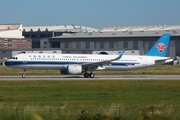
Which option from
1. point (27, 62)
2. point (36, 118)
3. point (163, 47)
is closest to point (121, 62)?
point (163, 47)

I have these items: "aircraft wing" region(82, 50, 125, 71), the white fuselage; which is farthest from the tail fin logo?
"aircraft wing" region(82, 50, 125, 71)

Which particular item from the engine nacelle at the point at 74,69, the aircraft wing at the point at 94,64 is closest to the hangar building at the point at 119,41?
the aircraft wing at the point at 94,64

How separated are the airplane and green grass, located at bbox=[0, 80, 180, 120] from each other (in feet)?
36.4

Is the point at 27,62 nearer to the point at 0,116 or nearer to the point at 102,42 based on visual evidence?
A: the point at 0,116

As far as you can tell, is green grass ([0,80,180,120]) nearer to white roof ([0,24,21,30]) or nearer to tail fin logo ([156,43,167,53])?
tail fin logo ([156,43,167,53])

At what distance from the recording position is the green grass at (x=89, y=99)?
76.8ft

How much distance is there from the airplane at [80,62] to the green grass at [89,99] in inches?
437

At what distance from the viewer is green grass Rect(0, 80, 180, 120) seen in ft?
76.8

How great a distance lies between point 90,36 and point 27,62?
273ft

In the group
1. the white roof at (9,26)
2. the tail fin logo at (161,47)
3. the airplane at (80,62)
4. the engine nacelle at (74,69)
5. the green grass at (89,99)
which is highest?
the white roof at (9,26)

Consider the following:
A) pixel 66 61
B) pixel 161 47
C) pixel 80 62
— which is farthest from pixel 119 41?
pixel 66 61

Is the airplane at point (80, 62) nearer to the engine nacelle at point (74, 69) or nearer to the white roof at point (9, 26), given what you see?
the engine nacelle at point (74, 69)

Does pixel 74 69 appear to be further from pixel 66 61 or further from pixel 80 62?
pixel 80 62

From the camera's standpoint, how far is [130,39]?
131875 millimetres
